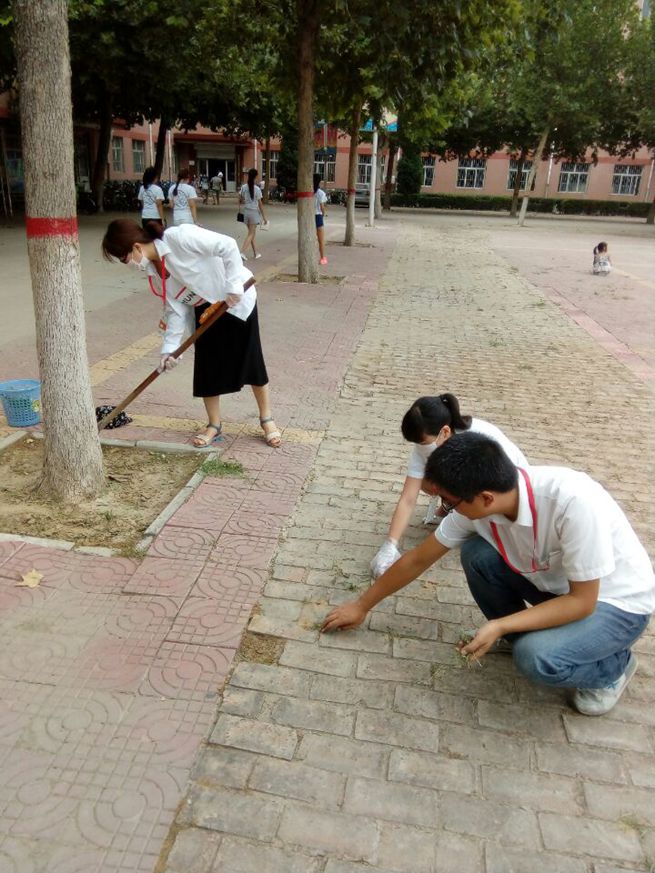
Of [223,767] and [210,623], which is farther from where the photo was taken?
[210,623]

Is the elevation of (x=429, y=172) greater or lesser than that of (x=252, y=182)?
greater

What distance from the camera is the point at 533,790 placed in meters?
2.09

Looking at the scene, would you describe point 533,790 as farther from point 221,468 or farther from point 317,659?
point 221,468

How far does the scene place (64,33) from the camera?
3.12 metres

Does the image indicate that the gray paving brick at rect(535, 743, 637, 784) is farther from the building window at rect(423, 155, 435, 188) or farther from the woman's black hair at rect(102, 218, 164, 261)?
the building window at rect(423, 155, 435, 188)

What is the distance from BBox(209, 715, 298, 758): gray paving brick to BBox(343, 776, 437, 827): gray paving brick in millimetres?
248

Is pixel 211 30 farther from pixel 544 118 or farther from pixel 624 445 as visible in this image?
pixel 544 118

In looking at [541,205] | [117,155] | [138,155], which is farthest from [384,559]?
[541,205]

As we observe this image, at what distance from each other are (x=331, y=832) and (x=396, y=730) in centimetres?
45

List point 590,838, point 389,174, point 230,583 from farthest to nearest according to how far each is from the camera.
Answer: point 389,174, point 230,583, point 590,838

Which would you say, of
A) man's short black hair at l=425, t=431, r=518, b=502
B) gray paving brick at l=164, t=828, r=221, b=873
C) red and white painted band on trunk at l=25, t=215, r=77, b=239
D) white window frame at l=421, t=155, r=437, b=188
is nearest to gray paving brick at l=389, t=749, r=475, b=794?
A: gray paving brick at l=164, t=828, r=221, b=873

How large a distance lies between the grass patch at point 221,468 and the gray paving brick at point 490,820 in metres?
2.32

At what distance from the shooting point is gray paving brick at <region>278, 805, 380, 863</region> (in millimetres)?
1873

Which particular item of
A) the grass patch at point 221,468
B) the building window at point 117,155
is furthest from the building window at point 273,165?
the grass patch at point 221,468
